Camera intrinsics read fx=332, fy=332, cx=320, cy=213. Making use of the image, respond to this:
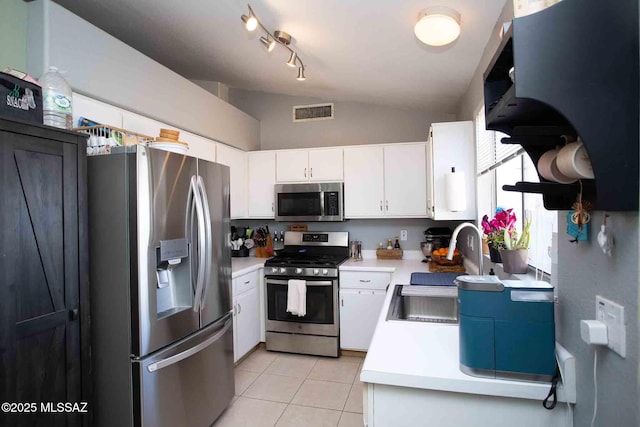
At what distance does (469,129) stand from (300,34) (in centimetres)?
142

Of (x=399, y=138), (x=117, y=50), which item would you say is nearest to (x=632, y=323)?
(x=117, y=50)

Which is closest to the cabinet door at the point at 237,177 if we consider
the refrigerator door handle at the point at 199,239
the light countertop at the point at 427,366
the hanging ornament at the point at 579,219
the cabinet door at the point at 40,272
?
the refrigerator door handle at the point at 199,239

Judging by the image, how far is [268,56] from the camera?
277 centimetres

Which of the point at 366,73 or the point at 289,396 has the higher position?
the point at 366,73

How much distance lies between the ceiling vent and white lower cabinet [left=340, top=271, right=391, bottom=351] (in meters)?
1.85

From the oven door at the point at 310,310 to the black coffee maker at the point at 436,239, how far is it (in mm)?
1001

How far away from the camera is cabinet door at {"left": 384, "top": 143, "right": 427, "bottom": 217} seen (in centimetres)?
332

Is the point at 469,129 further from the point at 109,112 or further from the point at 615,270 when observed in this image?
the point at 109,112

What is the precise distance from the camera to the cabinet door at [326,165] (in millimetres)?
3514

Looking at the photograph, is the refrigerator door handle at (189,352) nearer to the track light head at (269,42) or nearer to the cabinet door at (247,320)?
the cabinet door at (247,320)

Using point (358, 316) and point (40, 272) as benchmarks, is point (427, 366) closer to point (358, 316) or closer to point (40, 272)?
point (40, 272)

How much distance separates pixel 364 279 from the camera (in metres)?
3.13

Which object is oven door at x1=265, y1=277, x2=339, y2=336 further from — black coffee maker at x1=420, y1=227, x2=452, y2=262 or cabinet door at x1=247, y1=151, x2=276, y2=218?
black coffee maker at x1=420, y1=227, x2=452, y2=262

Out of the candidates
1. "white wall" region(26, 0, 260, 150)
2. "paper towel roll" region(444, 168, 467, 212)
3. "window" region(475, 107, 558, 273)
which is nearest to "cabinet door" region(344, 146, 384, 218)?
"paper towel roll" region(444, 168, 467, 212)
